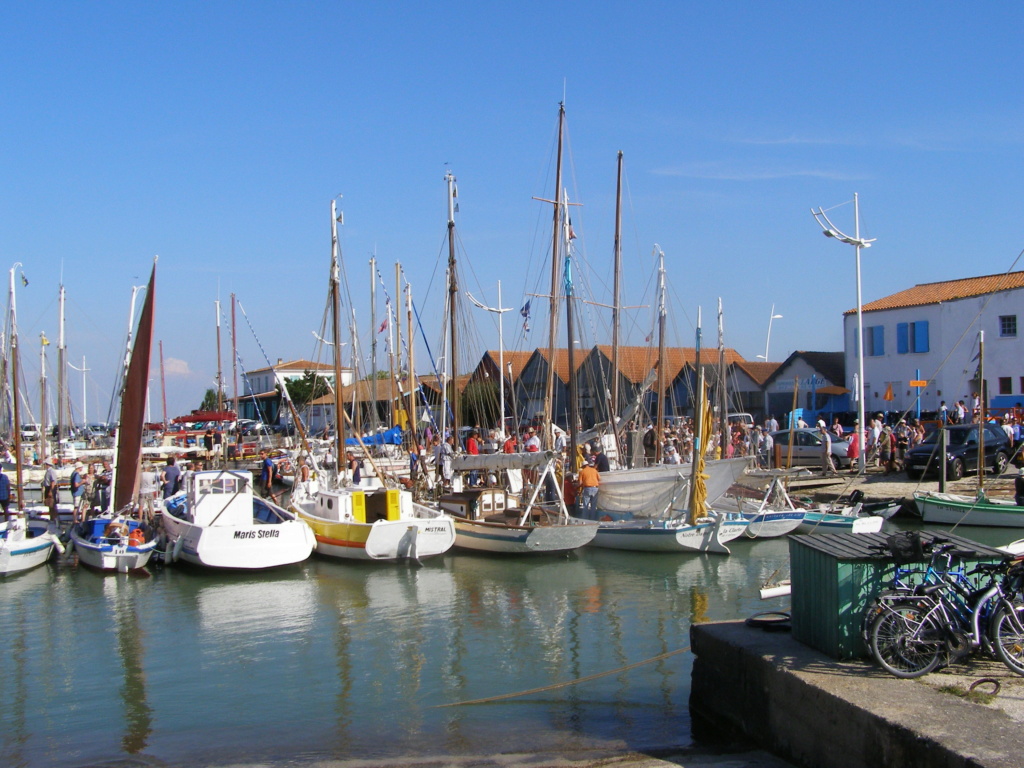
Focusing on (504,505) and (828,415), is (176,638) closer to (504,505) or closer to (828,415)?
(504,505)

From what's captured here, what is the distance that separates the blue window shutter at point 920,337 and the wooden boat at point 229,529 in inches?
1327

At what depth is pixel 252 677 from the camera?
A: 12977mm

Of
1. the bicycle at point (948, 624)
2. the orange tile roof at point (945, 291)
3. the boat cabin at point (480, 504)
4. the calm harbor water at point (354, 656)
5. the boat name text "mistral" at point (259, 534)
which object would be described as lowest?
the calm harbor water at point (354, 656)

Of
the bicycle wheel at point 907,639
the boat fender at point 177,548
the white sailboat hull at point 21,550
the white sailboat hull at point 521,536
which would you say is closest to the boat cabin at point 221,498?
the boat fender at point 177,548

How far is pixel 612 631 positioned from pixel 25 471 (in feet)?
125

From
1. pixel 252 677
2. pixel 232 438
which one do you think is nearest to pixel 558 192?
pixel 252 677

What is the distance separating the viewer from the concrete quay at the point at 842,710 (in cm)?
675

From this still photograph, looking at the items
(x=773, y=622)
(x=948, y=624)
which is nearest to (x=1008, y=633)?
(x=948, y=624)

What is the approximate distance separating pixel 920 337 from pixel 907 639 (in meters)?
40.4

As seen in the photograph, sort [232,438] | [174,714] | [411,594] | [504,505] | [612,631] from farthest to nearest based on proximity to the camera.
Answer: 1. [232,438]
2. [504,505]
3. [411,594]
4. [612,631]
5. [174,714]

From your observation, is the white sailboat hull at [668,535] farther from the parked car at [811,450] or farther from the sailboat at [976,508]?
the parked car at [811,450]

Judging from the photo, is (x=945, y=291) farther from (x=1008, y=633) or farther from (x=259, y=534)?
(x=1008, y=633)

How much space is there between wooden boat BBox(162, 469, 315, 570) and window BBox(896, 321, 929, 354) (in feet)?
111

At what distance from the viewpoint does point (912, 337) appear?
45.4m
